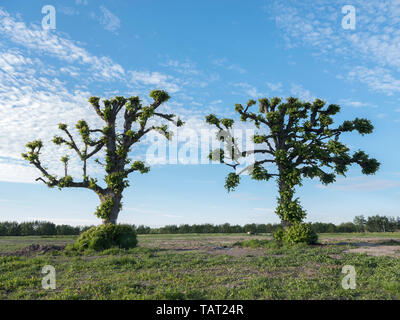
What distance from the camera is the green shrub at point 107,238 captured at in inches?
696

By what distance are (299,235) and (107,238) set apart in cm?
1336

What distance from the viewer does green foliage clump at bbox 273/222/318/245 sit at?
19734 millimetres

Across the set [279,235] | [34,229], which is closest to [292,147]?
[279,235]

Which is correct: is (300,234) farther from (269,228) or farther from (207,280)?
(269,228)

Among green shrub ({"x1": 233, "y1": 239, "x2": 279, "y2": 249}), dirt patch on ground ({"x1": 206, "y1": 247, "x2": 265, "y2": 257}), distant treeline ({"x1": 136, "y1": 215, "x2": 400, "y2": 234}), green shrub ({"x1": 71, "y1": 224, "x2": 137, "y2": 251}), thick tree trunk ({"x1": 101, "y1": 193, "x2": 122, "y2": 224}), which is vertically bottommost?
distant treeline ({"x1": 136, "y1": 215, "x2": 400, "y2": 234})

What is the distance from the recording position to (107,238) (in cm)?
1828

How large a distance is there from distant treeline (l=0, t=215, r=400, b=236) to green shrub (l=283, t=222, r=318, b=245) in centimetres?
2385

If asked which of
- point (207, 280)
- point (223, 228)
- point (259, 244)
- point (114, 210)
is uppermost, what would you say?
point (114, 210)

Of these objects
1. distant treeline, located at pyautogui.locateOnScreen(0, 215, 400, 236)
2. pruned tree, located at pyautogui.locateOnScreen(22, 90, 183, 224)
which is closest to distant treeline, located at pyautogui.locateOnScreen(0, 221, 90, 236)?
distant treeline, located at pyautogui.locateOnScreen(0, 215, 400, 236)

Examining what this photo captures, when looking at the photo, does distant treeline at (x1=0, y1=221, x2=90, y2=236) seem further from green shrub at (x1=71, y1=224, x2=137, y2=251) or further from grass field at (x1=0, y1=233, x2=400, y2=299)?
grass field at (x1=0, y1=233, x2=400, y2=299)

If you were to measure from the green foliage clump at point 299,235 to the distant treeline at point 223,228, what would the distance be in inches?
929

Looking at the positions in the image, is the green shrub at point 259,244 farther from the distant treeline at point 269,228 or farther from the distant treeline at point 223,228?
the distant treeline at point 269,228
